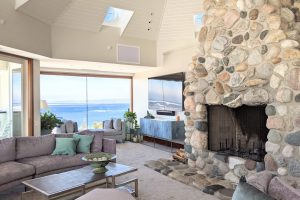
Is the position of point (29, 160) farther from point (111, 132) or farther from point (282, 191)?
point (282, 191)

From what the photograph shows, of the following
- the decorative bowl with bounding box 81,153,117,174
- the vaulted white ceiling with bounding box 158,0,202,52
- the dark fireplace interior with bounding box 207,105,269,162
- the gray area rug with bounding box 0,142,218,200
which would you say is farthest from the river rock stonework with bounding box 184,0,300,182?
the decorative bowl with bounding box 81,153,117,174

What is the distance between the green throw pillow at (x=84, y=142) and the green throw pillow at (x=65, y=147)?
111 mm

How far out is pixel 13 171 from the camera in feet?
12.0

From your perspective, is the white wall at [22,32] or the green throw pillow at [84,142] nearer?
the white wall at [22,32]

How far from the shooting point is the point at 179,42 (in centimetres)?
689

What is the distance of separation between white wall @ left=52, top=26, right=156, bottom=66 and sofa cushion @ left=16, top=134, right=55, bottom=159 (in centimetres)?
229

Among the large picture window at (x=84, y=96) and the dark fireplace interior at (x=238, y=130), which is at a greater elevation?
the large picture window at (x=84, y=96)

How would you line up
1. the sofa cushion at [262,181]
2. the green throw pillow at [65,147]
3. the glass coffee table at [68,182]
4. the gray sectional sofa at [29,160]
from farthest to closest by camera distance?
the green throw pillow at [65,147] → the gray sectional sofa at [29,160] → the glass coffee table at [68,182] → the sofa cushion at [262,181]

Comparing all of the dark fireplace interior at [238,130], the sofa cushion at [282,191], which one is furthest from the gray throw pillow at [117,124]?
the sofa cushion at [282,191]

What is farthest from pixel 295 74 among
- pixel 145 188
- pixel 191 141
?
pixel 145 188

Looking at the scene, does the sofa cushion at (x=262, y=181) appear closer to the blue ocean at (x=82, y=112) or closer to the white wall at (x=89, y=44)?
the white wall at (x=89, y=44)

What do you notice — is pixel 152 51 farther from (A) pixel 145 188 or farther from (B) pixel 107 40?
(A) pixel 145 188

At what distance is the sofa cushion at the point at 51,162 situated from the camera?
4.02 meters

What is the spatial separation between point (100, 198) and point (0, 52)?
4299mm
